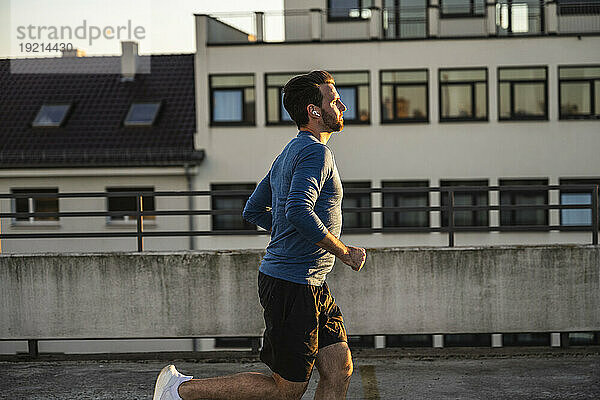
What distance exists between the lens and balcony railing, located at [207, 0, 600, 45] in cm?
2781

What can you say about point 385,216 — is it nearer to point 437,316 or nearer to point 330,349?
point 437,316

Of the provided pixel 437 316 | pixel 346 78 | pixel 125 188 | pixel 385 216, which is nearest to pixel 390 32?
pixel 346 78

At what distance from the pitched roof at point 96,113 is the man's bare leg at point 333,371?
80.6 ft

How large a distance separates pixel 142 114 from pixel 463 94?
442 inches

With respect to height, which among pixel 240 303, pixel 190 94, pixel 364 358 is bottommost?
pixel 364 358

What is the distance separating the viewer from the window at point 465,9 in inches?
1126

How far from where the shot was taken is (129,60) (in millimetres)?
33281

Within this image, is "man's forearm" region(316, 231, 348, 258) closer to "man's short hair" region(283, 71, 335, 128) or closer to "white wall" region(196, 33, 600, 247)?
"man's short hair" region(283, 71, 335, 128)

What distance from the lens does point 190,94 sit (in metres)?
31.6

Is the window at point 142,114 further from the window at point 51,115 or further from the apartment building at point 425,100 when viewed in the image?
the apartment building at point 425,100

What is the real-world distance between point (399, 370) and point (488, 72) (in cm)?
2239

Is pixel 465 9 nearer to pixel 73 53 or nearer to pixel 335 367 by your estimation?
pixel 73 53

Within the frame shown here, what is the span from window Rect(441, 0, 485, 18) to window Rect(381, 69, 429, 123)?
2.20 metres

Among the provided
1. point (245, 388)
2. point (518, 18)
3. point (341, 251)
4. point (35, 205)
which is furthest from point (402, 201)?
point (341, 251)
